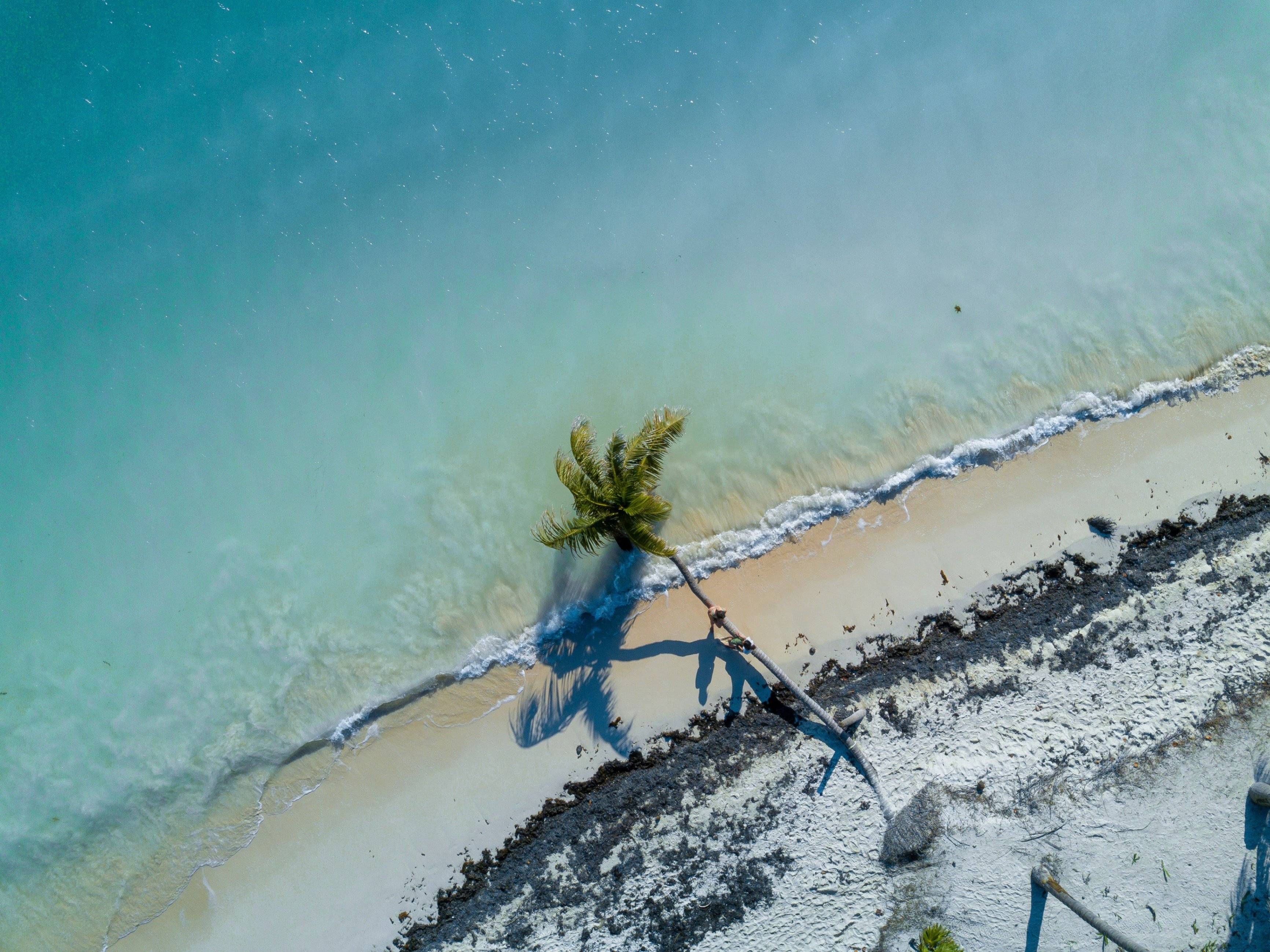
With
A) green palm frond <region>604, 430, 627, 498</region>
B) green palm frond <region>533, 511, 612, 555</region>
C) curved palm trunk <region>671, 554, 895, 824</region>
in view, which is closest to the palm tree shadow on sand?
curved palm trunk <region>671, 554, 895, 824</region>

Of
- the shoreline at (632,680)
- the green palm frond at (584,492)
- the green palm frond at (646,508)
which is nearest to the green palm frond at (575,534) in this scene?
the green palm frond at (584,492)

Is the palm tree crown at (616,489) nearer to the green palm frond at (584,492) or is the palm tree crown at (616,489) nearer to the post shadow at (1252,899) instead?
the green palm frond at (584,492)

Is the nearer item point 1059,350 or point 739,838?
point 739,838

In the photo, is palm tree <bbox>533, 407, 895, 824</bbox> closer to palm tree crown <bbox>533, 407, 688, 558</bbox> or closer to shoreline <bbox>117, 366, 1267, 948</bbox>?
palm tree crown <bbox>533, 407, 688, 558</bbox>

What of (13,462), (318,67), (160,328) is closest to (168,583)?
(13,462)

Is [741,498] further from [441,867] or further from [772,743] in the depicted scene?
[441,867]
